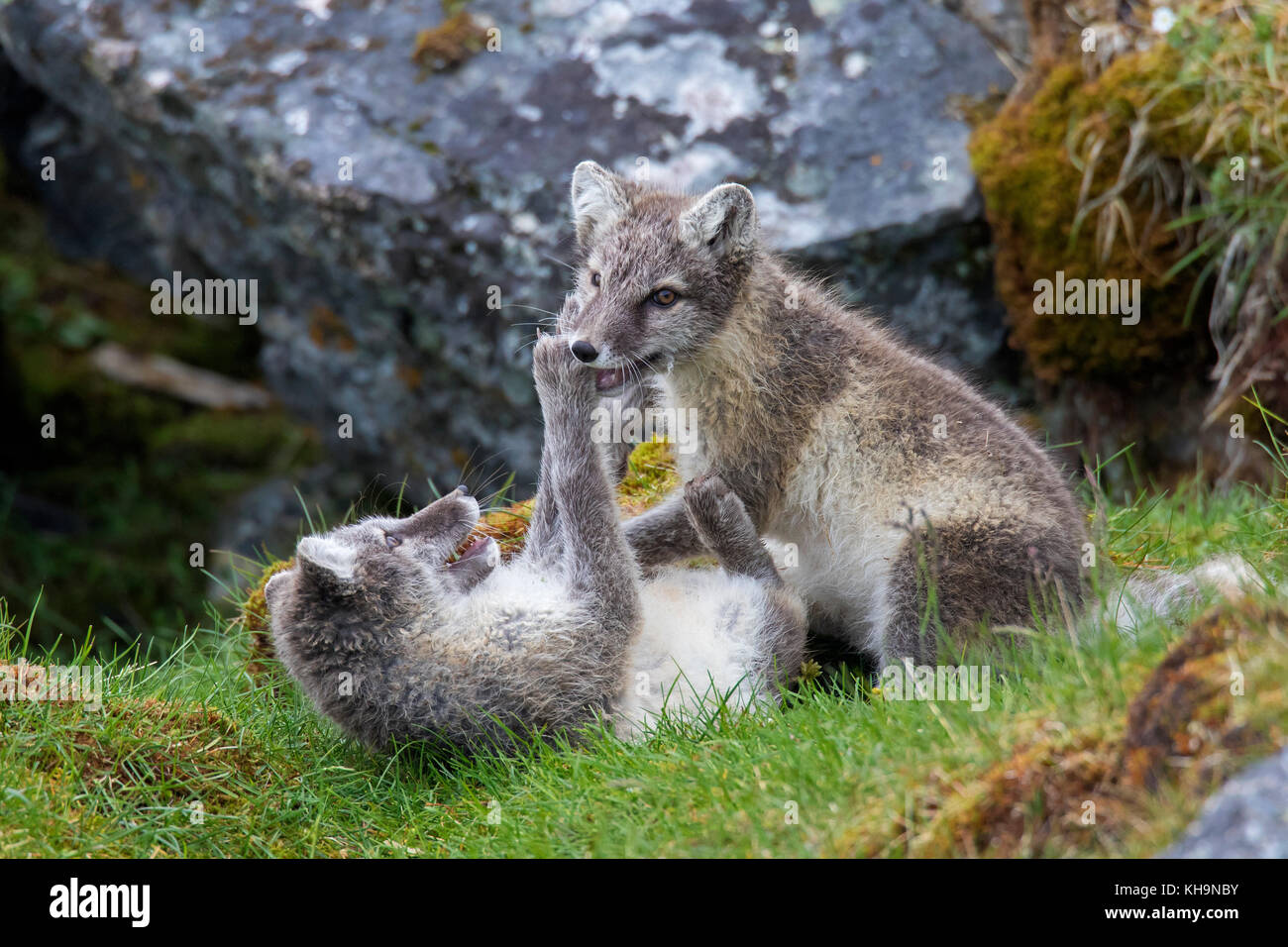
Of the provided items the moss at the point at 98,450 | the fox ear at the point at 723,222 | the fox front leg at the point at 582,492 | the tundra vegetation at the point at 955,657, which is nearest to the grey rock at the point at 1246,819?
the tundra vegetation at the point at 955,657

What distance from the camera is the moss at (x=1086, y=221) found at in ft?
21.7

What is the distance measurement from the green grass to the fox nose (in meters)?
1.51

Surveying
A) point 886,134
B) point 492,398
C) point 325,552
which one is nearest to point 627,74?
point 886,134

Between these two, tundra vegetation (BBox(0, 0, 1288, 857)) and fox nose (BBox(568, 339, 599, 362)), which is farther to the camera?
fox nose (BBox(568, 339, 599, 362))

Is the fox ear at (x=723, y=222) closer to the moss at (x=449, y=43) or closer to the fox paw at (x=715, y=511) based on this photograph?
the fox paw at (x=715, y=511)

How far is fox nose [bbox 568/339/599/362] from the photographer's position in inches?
185

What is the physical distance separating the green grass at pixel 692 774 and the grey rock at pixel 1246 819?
0.25 feet

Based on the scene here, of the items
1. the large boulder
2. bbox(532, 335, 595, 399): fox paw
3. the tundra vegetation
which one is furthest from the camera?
the large boulder

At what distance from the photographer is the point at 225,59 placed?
7.65 metres

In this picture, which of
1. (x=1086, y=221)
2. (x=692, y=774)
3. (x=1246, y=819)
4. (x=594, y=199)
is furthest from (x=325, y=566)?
(x=1086, y=221)

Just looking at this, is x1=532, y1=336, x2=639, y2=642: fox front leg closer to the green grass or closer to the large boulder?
the green grass

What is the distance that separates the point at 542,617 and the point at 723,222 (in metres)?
1.82

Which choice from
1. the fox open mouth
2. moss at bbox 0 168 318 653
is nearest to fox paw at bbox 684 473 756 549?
the fox open mouth

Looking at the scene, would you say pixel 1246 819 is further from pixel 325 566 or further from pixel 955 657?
pixel 325 566
